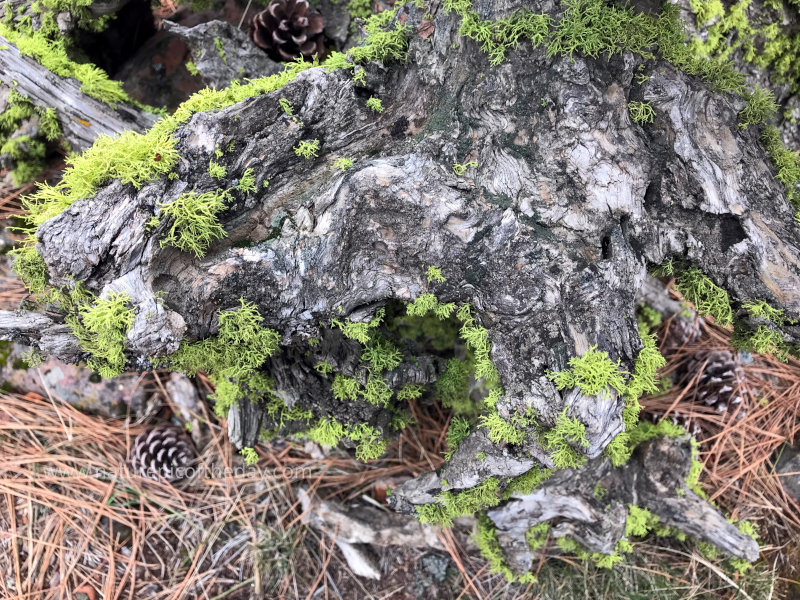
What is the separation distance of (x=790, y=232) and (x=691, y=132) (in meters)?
0.62

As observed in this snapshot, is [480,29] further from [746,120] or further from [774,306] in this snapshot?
[774,306]

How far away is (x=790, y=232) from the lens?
221cm

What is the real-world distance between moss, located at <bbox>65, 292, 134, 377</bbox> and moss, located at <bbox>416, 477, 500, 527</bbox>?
5.38ft

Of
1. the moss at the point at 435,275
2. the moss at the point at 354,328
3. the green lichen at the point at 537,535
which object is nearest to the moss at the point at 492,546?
the green lichen at the point at 537,535

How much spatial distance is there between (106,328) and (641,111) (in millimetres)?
2433

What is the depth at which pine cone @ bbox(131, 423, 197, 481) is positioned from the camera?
3201mm

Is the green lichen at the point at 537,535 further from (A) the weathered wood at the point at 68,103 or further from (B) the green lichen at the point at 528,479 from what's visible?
(A) the weathered wood at the point at 68,103

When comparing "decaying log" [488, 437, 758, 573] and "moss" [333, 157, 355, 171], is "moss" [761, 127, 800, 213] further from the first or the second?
"moss" [333, 157, 355, 171]

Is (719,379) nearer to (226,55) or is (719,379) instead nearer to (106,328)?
(106,328)

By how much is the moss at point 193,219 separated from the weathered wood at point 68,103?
1323 mm

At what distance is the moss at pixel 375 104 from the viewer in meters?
2.34

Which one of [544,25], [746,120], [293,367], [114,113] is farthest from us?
[114,113]

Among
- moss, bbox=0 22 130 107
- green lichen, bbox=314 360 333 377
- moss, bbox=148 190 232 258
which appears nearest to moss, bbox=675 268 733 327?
green lichen, bbox=314 360 333 377

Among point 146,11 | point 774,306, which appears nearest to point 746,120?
point 774,306
